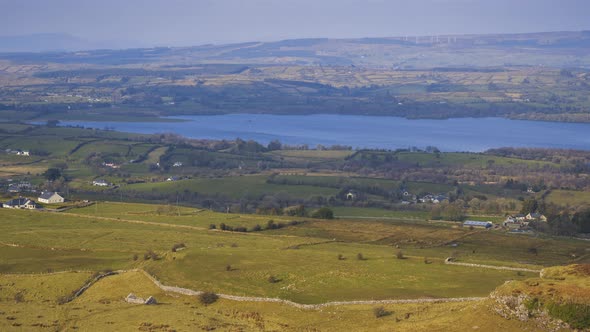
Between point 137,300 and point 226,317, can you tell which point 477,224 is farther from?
point 226,317

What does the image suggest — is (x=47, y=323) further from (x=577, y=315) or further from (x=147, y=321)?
(x=577, y=315)

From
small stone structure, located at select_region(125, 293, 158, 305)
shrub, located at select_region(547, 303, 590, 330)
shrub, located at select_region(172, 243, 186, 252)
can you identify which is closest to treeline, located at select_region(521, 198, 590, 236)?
shrub, located at select_region(172, 243, 186, 252)

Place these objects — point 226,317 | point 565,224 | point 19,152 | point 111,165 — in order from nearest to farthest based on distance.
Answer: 1. point 226,317
2. point 565,224
3. point 111,165
4. point 19,152

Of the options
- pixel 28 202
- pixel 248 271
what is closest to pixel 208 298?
pixel 248 271

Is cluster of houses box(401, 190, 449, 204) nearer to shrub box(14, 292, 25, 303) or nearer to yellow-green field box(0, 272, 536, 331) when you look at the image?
shrub box(14, 292, 25, 303)

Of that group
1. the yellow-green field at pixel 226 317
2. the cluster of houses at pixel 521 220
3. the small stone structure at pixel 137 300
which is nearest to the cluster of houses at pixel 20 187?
the cluster of houses at pixel 521 220
